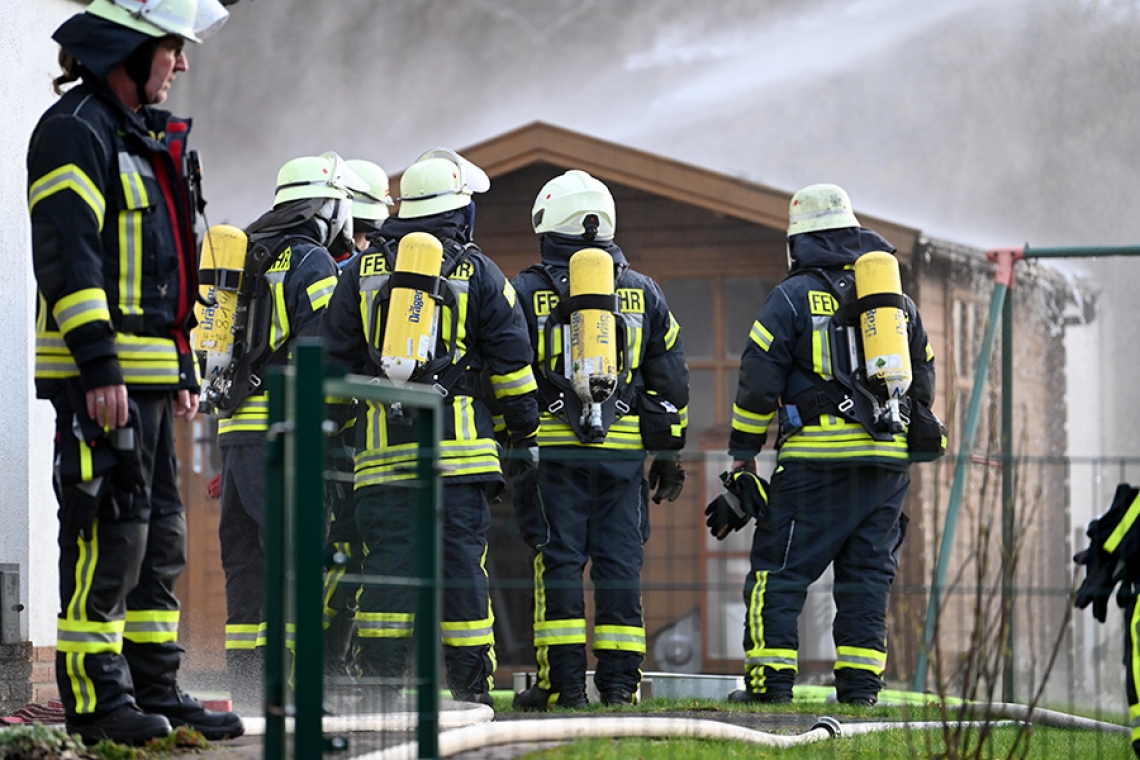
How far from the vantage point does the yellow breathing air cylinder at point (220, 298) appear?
24.8 ft

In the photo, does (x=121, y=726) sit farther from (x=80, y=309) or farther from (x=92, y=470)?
(x=80, y=309)

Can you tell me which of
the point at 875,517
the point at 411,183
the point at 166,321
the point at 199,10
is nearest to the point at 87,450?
the point at 166,321

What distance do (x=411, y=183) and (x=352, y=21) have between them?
30425 mm

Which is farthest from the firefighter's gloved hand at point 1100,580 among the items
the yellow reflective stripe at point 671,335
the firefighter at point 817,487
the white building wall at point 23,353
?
the white building wall at point 23,353

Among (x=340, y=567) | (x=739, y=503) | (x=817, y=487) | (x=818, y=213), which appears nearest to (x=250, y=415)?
(x=739, y=503)

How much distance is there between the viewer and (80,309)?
485cm

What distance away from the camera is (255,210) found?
109 feet

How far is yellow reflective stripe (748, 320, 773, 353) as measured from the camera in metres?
7.79

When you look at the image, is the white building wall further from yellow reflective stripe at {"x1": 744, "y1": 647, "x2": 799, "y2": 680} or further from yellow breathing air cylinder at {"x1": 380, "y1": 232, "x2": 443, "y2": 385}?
yellow reflective stripe at {"x1": 744, "y1": 647, "x2": 799, "y2": 680}

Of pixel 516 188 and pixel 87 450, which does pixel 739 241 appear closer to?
pixel 516 188

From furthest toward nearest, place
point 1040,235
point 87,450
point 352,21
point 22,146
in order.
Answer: point 352,21 < point 1040,235 < point 22,146 < point 87,450

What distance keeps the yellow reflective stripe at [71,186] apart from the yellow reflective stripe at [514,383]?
8.08 ft

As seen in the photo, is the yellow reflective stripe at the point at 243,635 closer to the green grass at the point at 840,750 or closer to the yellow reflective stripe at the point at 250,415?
the yellow reflective stripe at the point at 250,415

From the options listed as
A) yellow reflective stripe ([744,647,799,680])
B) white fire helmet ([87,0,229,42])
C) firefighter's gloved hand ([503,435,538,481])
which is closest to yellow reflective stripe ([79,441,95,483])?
white fire helmet ([87,0,229,42])
